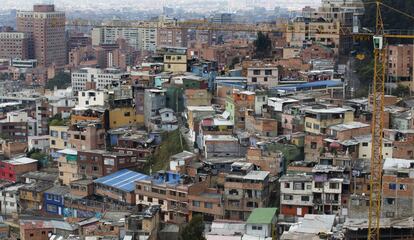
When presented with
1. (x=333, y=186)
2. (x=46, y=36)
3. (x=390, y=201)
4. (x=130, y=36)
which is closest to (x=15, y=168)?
(x=333, y=186)

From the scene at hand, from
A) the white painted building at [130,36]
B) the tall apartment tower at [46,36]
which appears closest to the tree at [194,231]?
the tall apartment tower at [46,36]

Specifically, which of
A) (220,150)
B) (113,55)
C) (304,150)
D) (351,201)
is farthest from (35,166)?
(113,55)

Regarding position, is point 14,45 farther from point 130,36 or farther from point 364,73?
point 364,73

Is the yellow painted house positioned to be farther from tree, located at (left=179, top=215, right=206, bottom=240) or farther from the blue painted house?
tree, located at (left=179, top=215, right=206, bottom=240)

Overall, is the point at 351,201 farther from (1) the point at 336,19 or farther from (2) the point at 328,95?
(1) the point at 336,19

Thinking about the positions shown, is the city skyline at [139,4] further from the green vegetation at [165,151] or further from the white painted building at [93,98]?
the green vegetation at [165,151]

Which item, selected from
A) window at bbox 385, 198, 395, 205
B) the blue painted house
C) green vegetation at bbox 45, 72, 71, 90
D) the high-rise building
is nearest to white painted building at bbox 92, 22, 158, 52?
the high-rise building

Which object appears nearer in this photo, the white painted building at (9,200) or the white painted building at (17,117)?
the white painted building at (9,200)
